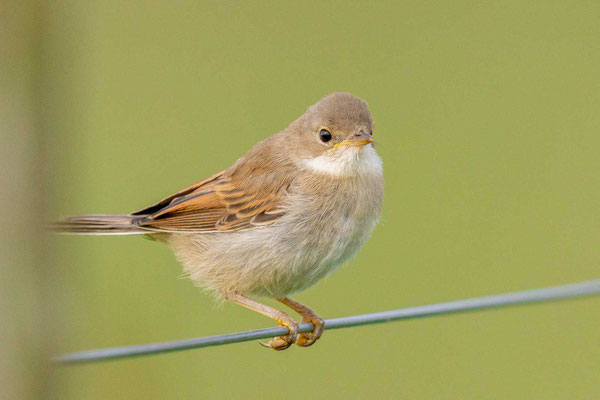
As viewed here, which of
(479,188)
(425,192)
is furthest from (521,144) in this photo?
(425,192)

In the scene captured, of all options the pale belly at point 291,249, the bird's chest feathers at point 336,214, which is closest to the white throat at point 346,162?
the bird's chest feathers at point 336,214

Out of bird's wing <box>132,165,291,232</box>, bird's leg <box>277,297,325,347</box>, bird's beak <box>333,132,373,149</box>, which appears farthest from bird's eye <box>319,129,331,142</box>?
bird's leg <box>277,297,325,347</box>

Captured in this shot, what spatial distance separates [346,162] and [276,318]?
957 mm

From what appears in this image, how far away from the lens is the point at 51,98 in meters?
1.66

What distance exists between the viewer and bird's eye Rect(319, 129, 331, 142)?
15.5 ft

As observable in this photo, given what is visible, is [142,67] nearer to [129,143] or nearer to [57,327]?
[129,143]

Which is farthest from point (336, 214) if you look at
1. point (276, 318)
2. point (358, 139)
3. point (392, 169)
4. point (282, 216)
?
point (392, 169)

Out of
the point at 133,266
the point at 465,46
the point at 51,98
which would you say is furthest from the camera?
the point at 465,46

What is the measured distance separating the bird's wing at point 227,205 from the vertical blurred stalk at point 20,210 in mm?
Answer: 2844

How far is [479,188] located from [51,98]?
610 cm

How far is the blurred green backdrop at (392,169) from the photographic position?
593cm

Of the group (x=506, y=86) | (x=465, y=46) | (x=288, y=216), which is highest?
(x=465, y=46)

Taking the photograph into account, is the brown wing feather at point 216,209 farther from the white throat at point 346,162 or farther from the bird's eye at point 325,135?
the bird's eye at point 325,135

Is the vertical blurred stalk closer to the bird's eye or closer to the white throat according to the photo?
the white throat
